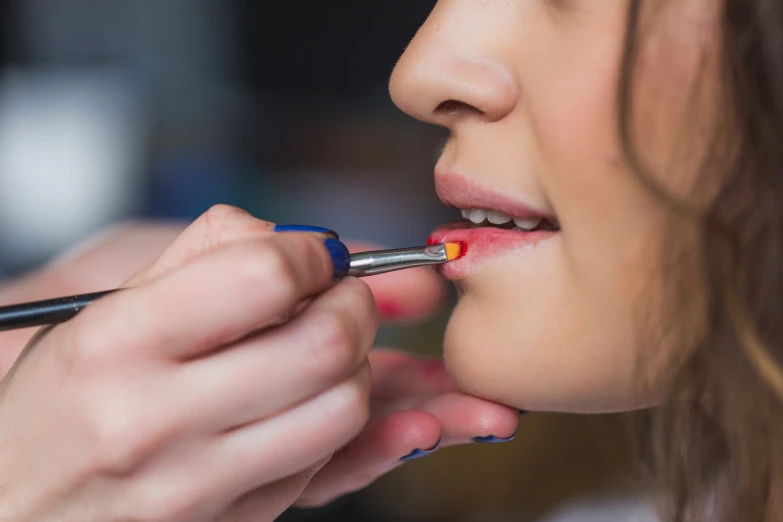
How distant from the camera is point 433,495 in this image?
95cm

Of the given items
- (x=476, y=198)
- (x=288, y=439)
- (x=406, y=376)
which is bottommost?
(x=406, y=376)

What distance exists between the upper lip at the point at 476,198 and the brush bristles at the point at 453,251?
0.03 m

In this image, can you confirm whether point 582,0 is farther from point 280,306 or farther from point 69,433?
point 69,433

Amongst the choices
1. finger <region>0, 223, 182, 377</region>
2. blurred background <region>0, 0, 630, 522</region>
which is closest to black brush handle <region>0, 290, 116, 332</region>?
finger <region>0, 223, 182, 377</region>

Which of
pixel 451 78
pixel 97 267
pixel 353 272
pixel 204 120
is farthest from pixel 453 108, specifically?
pixel 204 120

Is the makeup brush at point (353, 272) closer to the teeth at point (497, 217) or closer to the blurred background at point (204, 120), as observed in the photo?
the teeth at point (497, 217)

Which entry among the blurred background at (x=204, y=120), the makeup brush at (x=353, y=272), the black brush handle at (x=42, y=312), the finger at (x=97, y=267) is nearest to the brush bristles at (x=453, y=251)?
the makeup brush at (x=353, y=272)

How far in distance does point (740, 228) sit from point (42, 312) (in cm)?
40

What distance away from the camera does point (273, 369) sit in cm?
39

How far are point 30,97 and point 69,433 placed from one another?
5.01 feet

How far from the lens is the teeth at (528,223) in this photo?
1.67 feet

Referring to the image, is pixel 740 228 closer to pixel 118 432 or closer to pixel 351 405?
pixel 351 405

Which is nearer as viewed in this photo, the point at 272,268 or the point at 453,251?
the point at 272,268

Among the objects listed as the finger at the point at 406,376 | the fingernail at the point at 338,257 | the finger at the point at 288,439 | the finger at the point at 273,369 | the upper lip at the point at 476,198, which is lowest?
the finger at the point at 406,376
